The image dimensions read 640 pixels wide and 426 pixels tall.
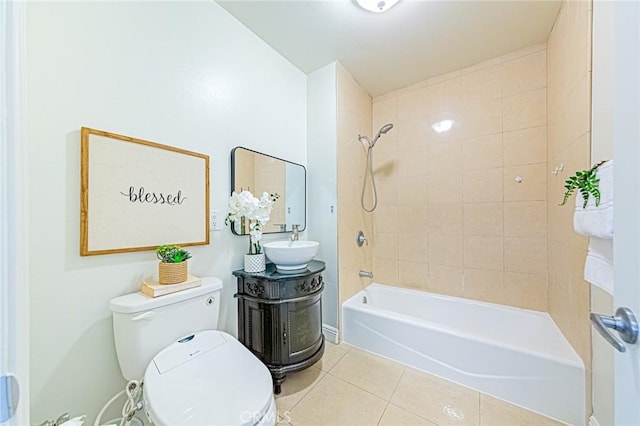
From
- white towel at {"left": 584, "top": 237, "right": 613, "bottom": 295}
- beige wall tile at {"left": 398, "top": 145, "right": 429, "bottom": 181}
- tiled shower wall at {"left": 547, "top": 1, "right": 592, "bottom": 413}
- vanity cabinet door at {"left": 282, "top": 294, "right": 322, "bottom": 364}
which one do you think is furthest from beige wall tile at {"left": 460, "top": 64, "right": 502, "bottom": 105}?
vanity cabinet door at {"left": 282, "top": 294, "right": 322, "bottom": 364}

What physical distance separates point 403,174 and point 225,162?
1783 mm

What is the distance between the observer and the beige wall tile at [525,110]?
1.94 m

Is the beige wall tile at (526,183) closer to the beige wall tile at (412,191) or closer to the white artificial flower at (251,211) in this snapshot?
the beige wall tile at (412,191)

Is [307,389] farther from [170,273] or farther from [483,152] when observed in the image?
[483,152]

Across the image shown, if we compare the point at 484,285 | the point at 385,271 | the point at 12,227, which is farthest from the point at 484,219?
the point at 12,227

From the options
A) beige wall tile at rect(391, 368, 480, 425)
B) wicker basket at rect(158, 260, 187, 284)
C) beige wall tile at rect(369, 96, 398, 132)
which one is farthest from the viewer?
beige wall tile at rect(369, 96, 398, 132)

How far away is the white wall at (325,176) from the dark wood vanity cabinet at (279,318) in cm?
51

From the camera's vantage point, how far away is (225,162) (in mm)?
1618

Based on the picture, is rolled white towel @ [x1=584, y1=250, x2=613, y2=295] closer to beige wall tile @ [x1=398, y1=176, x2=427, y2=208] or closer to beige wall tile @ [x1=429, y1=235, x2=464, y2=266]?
beige wall tile @ [x1=429, y1=235, x2=464, y2=266]

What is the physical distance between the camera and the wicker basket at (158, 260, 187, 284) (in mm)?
1150

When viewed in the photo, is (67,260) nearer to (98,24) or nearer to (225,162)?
(225,162)

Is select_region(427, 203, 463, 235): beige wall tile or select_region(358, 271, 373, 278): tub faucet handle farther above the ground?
select_region(427, 203, 463, 235): beige wall tile

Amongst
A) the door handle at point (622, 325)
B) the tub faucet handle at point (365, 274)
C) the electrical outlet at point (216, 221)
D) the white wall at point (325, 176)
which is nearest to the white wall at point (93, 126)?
the electrical outlet at point (216, 221)

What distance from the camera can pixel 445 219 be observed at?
92.6 inches
